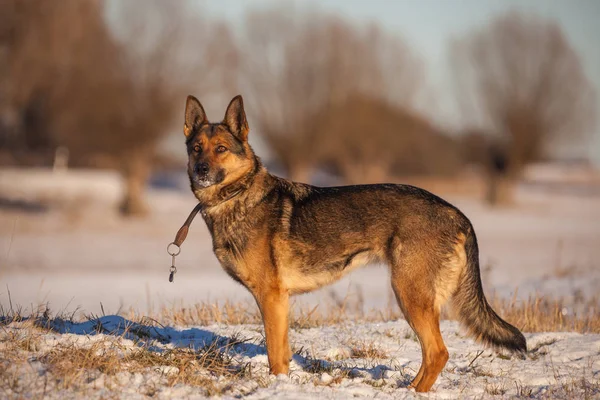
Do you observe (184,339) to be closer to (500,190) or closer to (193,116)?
(193,116)

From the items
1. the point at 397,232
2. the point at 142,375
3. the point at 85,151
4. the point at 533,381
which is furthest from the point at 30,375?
the point at 85,151

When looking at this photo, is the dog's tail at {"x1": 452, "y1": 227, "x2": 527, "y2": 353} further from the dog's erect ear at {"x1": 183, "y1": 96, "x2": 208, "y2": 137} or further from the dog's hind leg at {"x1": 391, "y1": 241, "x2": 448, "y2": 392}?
the dog's erect ear at {"x1": 183, "y1": 96, "x2": 208, "y2": 137}

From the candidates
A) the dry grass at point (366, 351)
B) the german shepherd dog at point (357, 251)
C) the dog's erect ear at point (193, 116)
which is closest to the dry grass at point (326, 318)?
the dry grass at point (366, 351)

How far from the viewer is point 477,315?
5.28 meters

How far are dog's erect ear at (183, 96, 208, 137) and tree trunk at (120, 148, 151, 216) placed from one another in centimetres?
2264

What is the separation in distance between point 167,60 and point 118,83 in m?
2.47

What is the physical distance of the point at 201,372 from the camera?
4902 millimetres

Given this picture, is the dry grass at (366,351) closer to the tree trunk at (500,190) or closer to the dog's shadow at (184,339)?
the dog's shadow at (184,339)

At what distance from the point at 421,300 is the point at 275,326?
4.19 feet

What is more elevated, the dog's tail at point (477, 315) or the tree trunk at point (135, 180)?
the tree trunk at point (135, 180)

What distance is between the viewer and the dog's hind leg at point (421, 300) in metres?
5.08

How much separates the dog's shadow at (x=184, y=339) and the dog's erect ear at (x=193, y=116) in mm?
2021

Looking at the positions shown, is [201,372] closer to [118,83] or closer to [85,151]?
[118,83]

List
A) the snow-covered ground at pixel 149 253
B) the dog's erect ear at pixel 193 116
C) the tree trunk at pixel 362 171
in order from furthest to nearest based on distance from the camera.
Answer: the tree trunk at pixel 362 171
the snow-covered ground at pixel 149 253
the dog's erect ear at pixel 193 116
